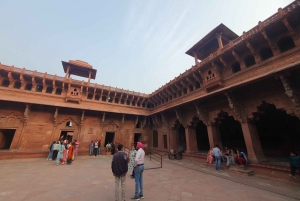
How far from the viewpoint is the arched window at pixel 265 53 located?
8228mm

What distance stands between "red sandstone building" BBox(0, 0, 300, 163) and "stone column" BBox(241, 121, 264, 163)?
0.05m

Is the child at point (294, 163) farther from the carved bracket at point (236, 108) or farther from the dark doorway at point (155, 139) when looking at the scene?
the dark doorway at point (155, 139)

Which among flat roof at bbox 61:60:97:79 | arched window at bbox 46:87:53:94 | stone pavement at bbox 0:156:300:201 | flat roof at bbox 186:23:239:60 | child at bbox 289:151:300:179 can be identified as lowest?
stone pavement at bbox 0:156:300:201

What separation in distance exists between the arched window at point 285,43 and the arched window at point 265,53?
0.56 metres

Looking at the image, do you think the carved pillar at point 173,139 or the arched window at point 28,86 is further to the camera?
the arched window at point 28,86

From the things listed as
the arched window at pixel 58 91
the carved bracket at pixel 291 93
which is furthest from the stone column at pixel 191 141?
the arched window at pixel 58 91

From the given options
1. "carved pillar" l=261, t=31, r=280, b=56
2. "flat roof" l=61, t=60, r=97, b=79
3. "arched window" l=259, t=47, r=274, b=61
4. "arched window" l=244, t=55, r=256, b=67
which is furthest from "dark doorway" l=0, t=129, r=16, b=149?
"arched window" l=259, t=47, r=274, b=61

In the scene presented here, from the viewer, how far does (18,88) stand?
43.8 feet

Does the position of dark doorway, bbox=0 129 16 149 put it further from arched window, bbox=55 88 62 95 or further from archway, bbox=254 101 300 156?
archway, bbox=254 101 300 156

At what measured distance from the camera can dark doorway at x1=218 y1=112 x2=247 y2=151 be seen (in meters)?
12.3

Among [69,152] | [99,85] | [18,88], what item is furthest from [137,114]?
[18,88]

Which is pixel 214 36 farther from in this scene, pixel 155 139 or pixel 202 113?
pixel 155 139

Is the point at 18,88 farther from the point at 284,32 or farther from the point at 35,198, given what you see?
the point at 284,32

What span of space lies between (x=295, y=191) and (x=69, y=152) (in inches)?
446
